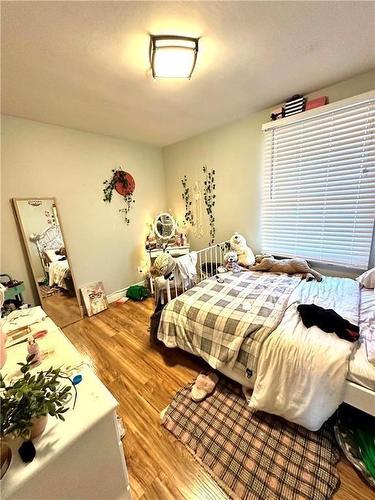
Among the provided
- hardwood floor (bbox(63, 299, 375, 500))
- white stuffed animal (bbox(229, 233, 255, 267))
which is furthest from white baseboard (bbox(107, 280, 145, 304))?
white stuffed animal (bbox(229, 233, 255, 267))

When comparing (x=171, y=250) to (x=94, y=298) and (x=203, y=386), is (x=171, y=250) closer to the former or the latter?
(x=94, y=298)

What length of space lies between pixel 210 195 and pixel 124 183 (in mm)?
1301

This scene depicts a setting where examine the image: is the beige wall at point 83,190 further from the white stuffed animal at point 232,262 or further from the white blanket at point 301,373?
the white blanket at point 301,373

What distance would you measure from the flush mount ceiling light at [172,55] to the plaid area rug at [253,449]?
2.39 m

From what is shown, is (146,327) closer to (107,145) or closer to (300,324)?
(300,324)

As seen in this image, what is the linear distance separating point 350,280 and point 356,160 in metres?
1.14

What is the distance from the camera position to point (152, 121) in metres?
2.38

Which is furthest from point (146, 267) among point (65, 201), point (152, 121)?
point (152, 121)

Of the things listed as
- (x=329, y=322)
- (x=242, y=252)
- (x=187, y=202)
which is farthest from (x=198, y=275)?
(x=329, y=322)

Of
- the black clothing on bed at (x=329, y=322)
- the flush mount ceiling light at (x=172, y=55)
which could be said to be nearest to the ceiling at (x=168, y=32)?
the flush mount ceiling light at (x=172, y=55)

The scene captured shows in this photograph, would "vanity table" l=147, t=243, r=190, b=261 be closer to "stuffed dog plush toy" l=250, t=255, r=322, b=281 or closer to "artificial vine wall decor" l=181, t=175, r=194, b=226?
"artificial vine wall decor" l=181, t=175, r=194, b=226

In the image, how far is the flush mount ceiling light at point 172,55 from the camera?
1221 millimetres

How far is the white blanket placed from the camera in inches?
44.3

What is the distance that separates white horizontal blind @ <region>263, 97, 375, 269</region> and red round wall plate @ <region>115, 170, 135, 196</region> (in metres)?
1.93
